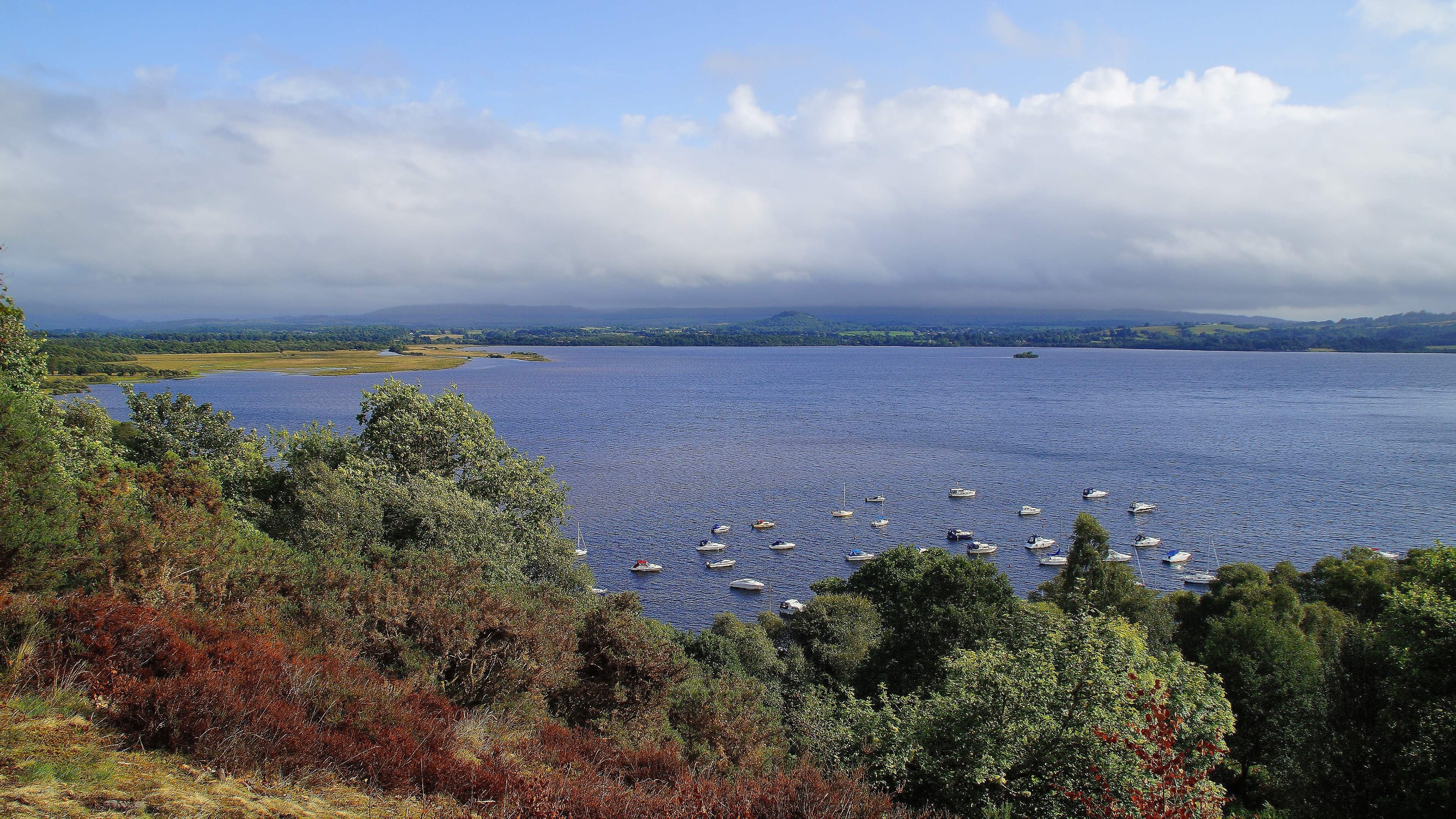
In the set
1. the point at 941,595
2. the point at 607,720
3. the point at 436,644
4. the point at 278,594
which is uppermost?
the point at 278,594

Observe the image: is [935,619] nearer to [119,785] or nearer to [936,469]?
[119,785]

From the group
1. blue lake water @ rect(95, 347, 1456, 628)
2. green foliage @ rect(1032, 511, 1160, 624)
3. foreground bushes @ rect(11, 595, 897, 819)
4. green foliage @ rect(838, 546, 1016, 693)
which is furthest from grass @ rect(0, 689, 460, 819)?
blue lake water @ rect(95, 347, 1456, 628)

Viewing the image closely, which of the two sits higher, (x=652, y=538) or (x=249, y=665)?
(x=249, y=665)

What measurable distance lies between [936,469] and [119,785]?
3394 inches

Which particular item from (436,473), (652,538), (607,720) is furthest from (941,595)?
(652,538)

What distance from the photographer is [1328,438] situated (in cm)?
10775

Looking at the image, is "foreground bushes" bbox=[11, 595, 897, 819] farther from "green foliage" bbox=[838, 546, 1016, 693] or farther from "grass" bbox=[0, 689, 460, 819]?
"green foliage" bbox=[838, 546, 1016, 693]

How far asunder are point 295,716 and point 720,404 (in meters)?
138

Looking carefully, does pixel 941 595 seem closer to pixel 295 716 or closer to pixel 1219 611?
pixel 1219 611

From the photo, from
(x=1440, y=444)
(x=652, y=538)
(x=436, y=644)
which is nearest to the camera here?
(x=436, y=644)

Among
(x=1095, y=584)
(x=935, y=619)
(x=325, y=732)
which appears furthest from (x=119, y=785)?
(x=1095, y=584)

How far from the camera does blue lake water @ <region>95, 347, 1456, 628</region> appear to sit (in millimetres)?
59500

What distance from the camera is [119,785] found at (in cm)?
740

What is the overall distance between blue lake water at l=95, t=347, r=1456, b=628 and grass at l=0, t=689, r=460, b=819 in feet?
128
